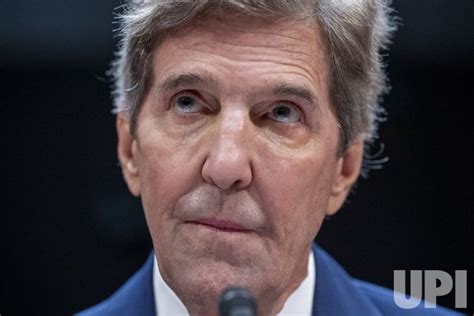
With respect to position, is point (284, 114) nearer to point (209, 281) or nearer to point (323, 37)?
point (323, 37)

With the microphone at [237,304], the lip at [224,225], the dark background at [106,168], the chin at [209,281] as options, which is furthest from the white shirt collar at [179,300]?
the dark background at [106,168]

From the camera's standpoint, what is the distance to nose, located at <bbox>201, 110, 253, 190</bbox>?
1786mm

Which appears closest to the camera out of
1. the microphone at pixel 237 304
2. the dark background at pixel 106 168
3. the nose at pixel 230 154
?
the microphone at pixel 237 304

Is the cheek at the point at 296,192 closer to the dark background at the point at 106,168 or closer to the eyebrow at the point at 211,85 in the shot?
the eyebrow at the point at 211,85

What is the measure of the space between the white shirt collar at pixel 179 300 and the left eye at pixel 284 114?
16.1 inches

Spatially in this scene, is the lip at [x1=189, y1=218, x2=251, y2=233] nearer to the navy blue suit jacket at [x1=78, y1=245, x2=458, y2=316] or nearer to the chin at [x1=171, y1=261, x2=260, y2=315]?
the chin at [x1=171, y1=261, x2=260, y2=315]

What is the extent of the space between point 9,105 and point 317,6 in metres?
1.54

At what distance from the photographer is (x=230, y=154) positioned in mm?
1796

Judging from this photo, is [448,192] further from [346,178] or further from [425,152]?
[346,178]

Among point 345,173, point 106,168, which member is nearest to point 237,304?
point 345,173

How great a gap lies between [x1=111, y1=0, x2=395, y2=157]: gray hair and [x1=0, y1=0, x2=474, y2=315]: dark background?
102 centimetres

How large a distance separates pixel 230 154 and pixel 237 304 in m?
0.44

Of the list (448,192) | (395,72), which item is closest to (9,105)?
(395,72)

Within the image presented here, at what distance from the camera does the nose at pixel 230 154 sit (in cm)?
179
